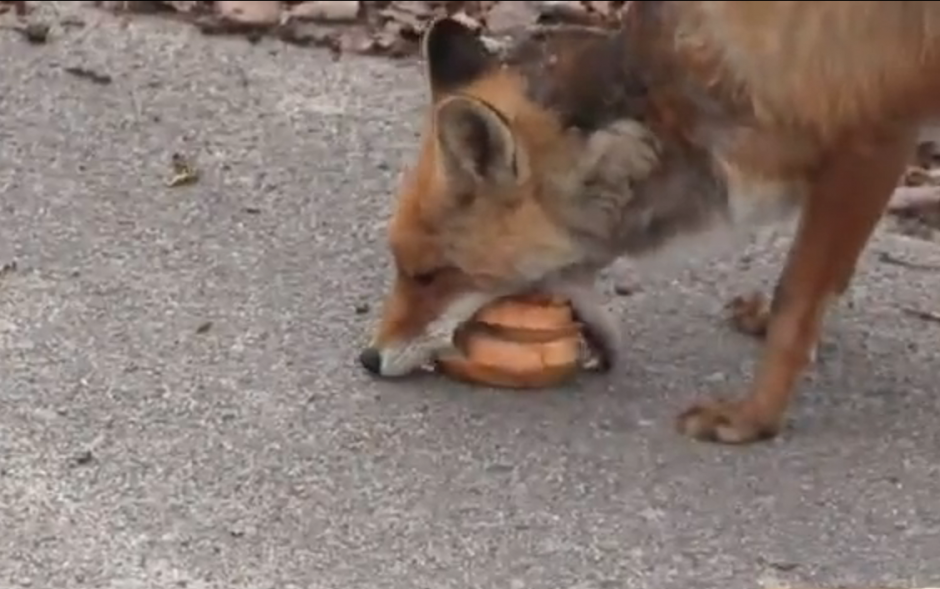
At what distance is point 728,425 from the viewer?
15.8 feet

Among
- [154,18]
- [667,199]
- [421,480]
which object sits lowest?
[154,18]

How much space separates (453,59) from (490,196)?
1.11 feet

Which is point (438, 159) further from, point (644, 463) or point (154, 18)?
point (154, 18)

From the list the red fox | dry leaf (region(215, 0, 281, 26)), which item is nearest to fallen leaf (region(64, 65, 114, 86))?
dry leaf (region(215, 0, 281, 26))

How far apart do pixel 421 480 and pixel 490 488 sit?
0.15 metres

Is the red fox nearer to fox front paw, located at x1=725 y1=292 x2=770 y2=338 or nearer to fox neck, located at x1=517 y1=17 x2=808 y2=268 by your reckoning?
fox neck, located at x1=517 y1=17 x2=808 y2=268

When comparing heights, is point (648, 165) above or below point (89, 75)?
above

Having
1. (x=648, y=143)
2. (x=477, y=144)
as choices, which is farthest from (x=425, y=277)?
(x=648, y=143)

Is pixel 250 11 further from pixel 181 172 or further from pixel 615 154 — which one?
pixel 615 154

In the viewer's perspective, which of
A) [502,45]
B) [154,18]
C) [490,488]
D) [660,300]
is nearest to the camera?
[490,488]

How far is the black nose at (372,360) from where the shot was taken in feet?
16.3

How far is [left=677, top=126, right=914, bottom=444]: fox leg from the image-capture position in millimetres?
4762

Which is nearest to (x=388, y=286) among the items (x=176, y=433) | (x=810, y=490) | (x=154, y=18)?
(x=176, y=433)

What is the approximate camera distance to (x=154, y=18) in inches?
289
